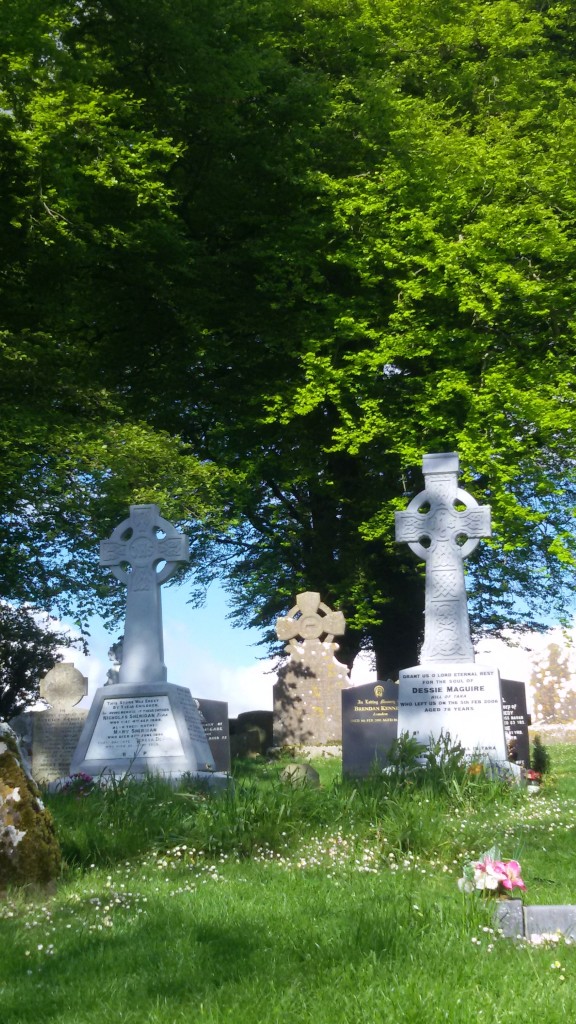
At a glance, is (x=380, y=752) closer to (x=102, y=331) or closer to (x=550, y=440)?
(x=550, y=440)

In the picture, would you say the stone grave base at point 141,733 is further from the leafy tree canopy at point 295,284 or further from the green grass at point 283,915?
the leafy tree canopy at point 295,284

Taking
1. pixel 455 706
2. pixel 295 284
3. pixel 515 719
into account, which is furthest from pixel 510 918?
pixel 295 284

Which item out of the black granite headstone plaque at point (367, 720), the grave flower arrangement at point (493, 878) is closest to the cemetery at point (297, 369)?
the black granite headstone plaque at point (367, 720)

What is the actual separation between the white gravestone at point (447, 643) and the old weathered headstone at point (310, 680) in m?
5.99

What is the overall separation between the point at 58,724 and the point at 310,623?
523 centimetres

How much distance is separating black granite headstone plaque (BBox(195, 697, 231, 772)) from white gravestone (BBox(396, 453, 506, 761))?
13.0 feet

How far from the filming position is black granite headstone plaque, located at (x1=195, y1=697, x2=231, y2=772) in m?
16.4

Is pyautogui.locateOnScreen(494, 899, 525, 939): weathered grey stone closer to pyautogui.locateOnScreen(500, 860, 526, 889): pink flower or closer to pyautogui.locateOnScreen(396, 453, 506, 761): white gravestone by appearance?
pyautogui.locateOnScreen(500, 860, 526, 889): pink flower

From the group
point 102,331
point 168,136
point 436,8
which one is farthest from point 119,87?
point 436,8

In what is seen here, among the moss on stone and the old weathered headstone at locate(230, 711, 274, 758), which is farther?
the old weathered headstone at locate(230, 711, 274, 758)

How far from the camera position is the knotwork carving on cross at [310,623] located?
20.9 m

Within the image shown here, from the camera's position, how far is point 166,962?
480 cm

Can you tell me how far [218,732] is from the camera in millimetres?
16484

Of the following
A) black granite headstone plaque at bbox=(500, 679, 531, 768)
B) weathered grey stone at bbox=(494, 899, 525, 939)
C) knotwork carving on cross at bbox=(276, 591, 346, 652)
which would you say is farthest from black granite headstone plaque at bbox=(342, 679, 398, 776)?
weathered grey stone at bbox=(494, 899, 525, 939)
